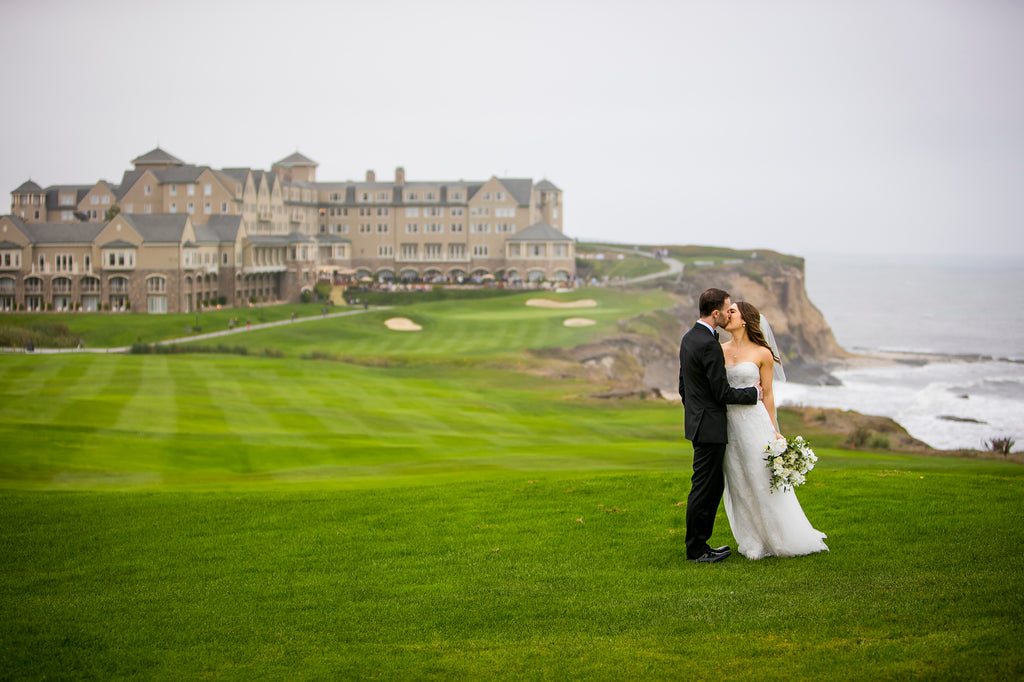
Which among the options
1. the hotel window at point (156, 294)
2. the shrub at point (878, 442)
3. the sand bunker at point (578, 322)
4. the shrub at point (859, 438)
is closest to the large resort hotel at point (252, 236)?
the hotel window at point (156, 294)

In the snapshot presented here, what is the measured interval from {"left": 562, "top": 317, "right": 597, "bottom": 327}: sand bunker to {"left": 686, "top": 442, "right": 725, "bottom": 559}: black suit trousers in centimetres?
6253

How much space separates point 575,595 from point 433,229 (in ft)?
339

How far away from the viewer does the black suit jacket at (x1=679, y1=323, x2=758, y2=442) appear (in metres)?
10.7

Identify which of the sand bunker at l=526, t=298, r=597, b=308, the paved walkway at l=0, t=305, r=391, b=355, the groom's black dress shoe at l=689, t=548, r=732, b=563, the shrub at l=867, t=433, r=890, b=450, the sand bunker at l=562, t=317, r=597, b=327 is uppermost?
the sand bunker at l=526, t=298, r=597, b=308

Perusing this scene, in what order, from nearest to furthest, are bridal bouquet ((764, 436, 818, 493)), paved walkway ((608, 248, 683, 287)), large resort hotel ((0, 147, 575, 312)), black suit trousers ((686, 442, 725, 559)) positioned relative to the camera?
bridal bouquet ((764, 436, 818, 493))
black suit trousers ((686, 442, 725, 559))
large resort hotel ((0, 147, 575, 312))
paved walkway ((608, 248, 683, 287))

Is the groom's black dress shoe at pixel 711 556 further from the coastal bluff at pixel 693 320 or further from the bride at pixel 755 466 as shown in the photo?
the coastal bluff at pixel 693 320

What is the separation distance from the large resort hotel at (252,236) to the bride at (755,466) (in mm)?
78827

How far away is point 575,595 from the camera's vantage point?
33.0ft

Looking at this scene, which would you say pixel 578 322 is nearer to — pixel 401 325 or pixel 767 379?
pixel 401 325

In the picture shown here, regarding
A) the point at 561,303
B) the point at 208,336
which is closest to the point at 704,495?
the point at 208,336

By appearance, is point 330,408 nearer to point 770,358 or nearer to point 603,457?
point 603,457

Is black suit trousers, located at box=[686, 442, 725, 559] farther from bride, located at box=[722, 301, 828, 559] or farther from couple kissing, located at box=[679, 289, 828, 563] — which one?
bride, located at box=[722, 301, 828, 559]

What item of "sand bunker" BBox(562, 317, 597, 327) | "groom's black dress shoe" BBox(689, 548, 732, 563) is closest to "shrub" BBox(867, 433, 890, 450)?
"groom's black dress shoe" BBox(689, 548, 732, 563)

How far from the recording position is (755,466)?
1081 cm
